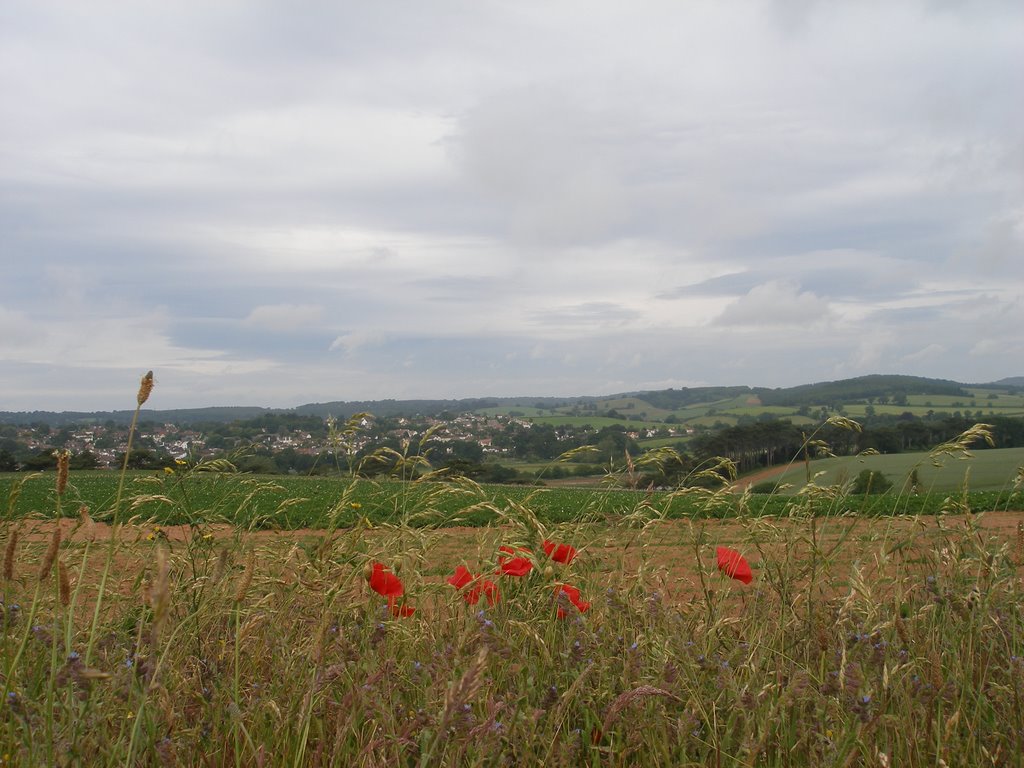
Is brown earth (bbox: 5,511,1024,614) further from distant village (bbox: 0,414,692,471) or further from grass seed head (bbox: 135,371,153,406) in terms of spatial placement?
grass seed head (bbox: 135,371,153,406)

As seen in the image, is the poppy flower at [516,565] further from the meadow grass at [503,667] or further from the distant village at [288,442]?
the distant village at [288,442]

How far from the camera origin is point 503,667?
240cm

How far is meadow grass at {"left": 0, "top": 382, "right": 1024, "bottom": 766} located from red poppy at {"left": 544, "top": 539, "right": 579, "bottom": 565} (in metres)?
0.05

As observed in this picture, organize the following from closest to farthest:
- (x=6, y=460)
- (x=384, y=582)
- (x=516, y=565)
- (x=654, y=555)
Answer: (x=384, y=582) < (x=516, y=565) < (x=654, y=555) < (x=6, y=460)

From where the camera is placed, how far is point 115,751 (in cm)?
157

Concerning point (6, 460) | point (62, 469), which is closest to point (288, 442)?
point (62, 469)

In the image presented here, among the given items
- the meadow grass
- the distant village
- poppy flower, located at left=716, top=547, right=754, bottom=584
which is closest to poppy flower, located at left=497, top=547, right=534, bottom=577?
the meadow grass

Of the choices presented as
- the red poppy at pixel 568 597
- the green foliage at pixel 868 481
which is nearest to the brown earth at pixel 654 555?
the red poppy at pixel 568 597

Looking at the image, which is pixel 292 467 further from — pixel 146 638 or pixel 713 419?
pixel 713 419

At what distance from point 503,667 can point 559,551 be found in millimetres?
749

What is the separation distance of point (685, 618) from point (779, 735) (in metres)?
0.98

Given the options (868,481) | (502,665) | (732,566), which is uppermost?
(868,481)

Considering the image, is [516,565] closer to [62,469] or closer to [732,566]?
[732,566]

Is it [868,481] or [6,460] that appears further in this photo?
[6,460]
